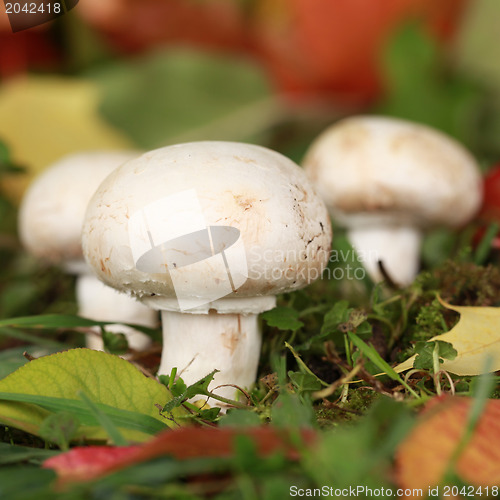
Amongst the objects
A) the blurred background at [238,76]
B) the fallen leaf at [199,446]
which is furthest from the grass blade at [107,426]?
the blurred background at [238,76]

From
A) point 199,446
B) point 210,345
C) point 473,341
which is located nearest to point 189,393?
point 210,345

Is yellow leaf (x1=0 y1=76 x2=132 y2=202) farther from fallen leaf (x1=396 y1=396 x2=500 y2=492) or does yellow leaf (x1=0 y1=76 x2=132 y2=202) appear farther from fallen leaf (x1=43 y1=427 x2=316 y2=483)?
Answer: fallen leaf (x1=396 y1=396 x2=500 y2=492)

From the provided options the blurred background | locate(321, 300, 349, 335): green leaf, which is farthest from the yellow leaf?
locate(321, 300, 349, 335): green leaf

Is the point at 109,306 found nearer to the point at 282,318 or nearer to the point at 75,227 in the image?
the point at 75,227

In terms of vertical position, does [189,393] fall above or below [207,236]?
below

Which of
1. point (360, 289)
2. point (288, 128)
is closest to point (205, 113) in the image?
point (288, 128)

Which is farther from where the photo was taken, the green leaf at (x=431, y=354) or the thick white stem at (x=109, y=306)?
the thick white stem at (x=109, y=306)

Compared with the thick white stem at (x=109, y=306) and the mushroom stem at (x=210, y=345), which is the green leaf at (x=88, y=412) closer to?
the mushroom stem at (x=210, y=345)
